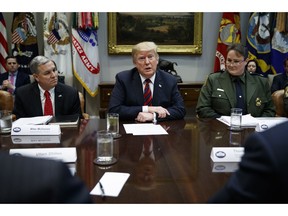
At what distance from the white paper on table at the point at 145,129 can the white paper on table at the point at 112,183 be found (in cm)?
76

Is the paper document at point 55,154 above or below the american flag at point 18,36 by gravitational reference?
below

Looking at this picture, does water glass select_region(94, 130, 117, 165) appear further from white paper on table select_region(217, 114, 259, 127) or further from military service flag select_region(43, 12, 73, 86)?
military service flag select_region(43, 12, 73, 86)

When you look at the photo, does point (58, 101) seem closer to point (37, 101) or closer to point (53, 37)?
point (37, 101)

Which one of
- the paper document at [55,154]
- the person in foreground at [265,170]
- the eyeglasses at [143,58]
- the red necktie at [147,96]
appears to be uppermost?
the eyeglasses at [143,58]

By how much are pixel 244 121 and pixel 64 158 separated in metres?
1.37

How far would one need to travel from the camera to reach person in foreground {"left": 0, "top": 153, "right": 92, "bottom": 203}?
1.76ft

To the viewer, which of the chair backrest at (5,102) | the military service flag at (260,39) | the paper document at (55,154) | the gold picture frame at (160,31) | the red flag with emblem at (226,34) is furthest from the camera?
the gold picture frame at (160,31)

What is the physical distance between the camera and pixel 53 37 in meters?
4.90

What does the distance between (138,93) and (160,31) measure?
280 centimetres

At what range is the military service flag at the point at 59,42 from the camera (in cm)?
486

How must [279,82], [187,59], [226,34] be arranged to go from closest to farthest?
[279,82]
[226,34]
[187,59]

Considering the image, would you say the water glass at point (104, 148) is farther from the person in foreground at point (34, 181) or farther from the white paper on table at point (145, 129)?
the person in foreground at point (34, 181)

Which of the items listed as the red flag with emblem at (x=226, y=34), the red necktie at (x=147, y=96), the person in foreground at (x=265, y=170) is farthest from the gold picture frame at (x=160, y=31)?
the person in foreground at (x=265, y=170)

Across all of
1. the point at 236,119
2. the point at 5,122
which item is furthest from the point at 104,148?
the point at 236,119
